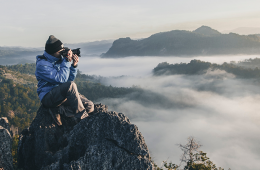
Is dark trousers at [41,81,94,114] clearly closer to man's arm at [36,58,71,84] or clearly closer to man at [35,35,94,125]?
man at [35,35,94,125]

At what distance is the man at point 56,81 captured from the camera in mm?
6672

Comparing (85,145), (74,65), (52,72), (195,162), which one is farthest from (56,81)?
(195,162)

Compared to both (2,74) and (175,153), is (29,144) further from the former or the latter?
(2,74)

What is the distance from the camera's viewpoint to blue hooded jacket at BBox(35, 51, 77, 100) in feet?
21.7

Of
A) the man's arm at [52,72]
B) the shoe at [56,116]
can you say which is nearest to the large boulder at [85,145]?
the shoe at [56,116]

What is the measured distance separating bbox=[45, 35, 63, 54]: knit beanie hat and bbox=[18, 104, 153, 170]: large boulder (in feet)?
9.40

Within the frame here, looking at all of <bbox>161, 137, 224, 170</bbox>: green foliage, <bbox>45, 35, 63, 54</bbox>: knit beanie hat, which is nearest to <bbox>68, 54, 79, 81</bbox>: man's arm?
<bbox>45, 35, 63, 54</bbox>: knit beanie hat

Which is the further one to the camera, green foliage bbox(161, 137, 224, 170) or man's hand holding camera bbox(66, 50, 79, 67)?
green foliage bbox(161, 137, 224, 170)

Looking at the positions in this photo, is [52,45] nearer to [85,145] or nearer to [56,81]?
[56,81]

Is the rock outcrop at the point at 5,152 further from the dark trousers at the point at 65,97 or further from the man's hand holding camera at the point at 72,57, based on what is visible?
the man's hand holding camera at the point at 72,57

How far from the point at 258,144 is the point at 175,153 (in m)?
89.0

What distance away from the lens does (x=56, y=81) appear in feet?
22.0

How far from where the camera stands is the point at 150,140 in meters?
165

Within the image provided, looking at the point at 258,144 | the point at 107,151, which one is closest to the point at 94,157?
the point at 107,151
